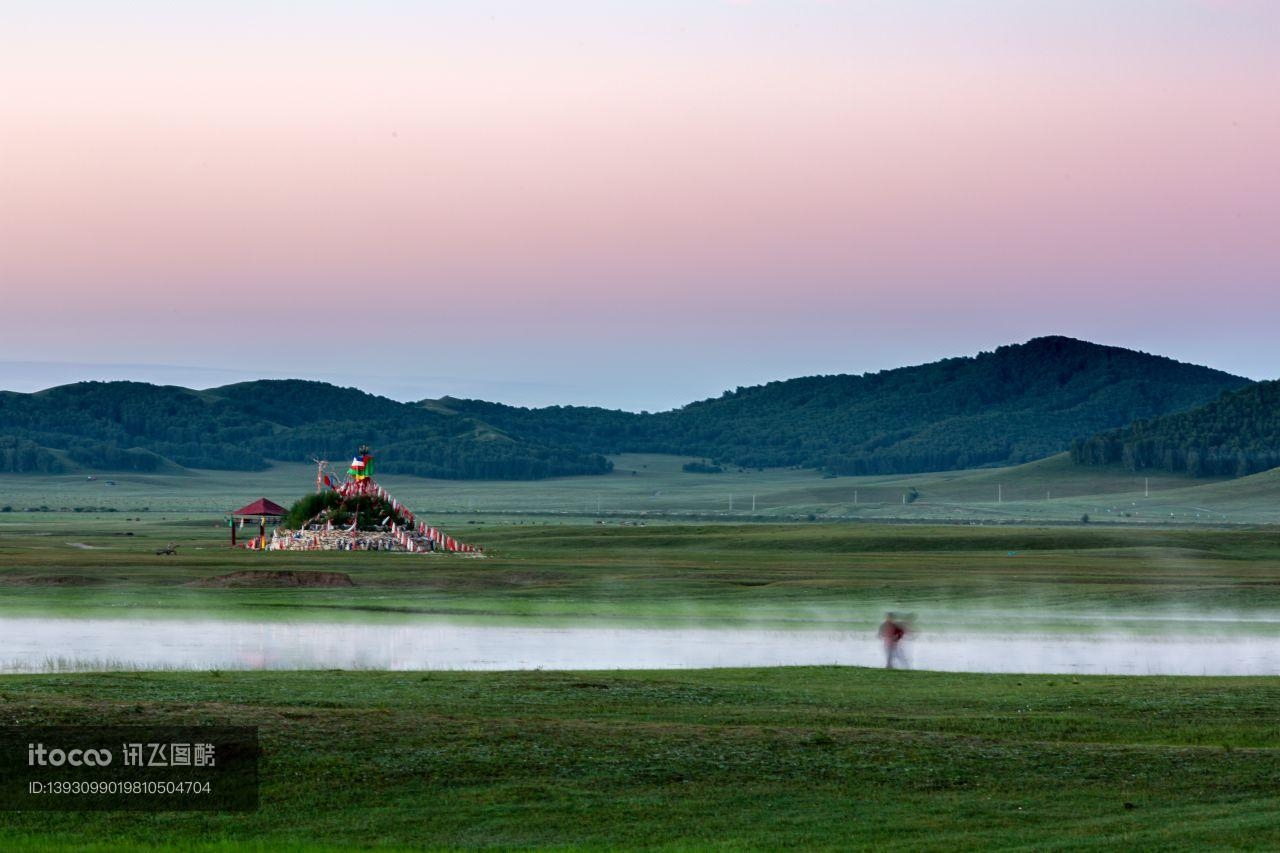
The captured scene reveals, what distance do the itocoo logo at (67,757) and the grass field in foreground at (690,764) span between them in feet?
4.65

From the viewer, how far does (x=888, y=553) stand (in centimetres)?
8838

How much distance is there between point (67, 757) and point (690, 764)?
22.4 ft

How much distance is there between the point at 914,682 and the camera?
29.0 m

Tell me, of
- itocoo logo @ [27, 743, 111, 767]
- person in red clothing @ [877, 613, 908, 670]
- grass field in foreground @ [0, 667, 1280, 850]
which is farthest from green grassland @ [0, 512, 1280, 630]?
itocoo logo @ [27, 743, 111, 767]

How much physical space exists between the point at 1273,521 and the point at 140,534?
95517 mm

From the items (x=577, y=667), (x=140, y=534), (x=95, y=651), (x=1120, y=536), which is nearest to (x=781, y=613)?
(x=577, y=667)

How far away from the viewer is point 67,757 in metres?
Result: 18.5

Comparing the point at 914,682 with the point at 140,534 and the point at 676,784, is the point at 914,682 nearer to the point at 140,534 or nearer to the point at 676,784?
the point at 676,784

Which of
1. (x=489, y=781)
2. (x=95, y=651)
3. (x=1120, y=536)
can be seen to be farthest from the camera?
(x=1120, y=536)

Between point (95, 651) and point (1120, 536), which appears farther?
point (1120, 536)

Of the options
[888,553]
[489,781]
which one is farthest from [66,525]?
[489,781]

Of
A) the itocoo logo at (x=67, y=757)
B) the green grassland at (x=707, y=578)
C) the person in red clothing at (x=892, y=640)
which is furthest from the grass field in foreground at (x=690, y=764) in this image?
the green grassland at (x=707, y=578)

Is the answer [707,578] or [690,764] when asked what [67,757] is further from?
[707,578]

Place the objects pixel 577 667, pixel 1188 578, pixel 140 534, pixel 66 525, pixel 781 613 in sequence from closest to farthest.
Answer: pixel 577 667, pixel 781 613, pixel 1188 578, pixel 140 534, pixel 66 525
